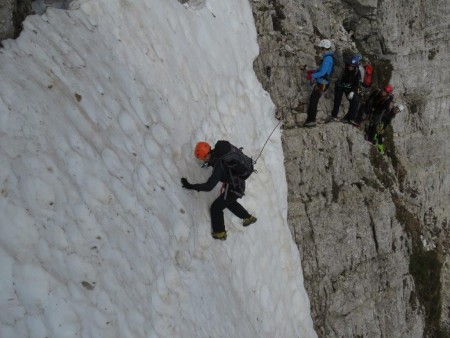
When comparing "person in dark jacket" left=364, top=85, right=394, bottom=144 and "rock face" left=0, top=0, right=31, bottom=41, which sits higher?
"rock face" left=0, top=0, right=31, bottom=41

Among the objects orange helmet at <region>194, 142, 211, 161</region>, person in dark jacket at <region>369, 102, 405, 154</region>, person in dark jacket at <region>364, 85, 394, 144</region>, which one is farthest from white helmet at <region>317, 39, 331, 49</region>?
orange helmet at <region>194, 142, 211, 161</region>

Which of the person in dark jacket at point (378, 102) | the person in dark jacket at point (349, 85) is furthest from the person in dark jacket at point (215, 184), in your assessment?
the person in dark jacket at point (378, 102)

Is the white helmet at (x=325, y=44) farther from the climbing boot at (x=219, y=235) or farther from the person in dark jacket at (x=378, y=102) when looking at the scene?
the climbing boot at (x=219, y=235)

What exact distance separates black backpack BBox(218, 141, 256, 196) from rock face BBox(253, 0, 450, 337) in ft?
14.3

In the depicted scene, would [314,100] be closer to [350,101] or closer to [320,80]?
[320,80]

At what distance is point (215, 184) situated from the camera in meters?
8.35

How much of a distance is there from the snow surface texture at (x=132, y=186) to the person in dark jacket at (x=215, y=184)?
27cm

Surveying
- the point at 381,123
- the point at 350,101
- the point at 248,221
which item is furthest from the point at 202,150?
the point at 381,123

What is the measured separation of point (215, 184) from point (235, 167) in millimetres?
633

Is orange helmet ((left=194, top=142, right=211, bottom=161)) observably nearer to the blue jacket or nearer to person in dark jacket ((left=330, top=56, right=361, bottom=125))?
the blue jacket

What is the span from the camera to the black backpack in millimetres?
8494

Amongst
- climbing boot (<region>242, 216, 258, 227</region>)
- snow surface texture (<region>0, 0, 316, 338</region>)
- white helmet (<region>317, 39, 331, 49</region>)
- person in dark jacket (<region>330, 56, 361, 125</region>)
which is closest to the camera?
snow surface texture (<region>0, 0, 316, 338</region>)

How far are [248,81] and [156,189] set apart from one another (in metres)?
6.44

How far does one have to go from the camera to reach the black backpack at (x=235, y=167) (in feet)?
27.9
